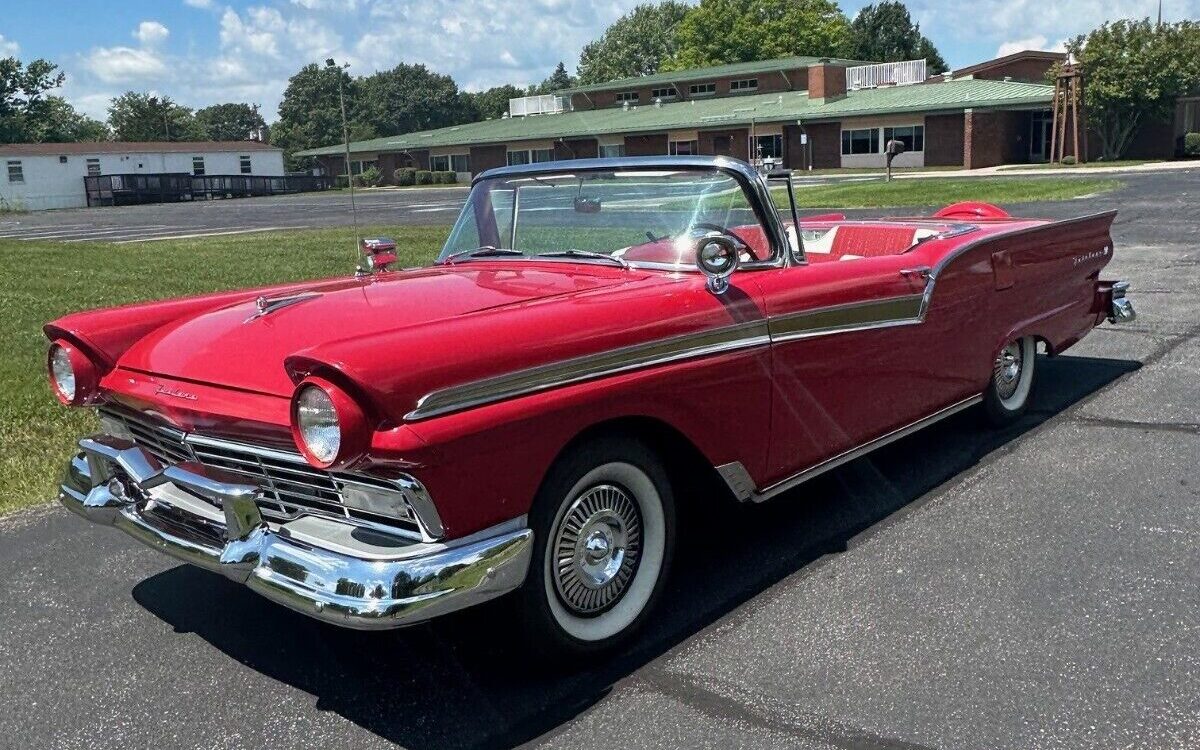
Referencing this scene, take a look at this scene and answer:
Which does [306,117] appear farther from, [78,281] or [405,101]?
[78,281]

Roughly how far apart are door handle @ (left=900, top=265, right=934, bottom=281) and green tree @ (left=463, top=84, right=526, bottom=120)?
113369 millimetres

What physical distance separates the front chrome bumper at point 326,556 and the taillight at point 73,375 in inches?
24.0

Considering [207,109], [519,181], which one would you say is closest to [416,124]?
[207,109]

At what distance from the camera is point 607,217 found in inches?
159

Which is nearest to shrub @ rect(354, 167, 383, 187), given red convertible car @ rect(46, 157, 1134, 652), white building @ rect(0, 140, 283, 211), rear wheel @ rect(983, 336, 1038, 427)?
white building @ rect(0, 140, 283, 211)

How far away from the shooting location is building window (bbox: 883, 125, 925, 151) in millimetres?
41438

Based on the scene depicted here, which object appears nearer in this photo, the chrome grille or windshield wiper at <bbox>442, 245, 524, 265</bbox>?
the chrome grille

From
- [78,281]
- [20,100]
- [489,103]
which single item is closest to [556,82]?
[489,103]

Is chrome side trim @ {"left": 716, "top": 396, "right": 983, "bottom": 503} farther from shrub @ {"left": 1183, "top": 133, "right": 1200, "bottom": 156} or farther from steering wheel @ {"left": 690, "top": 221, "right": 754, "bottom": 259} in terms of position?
shrub @ {"left": 1183, "top": 133, "right": 1200, "bottom": 156}

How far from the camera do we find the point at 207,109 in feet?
418

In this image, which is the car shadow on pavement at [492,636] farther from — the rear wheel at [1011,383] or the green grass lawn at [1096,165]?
the green grass lawn at [1096,165]

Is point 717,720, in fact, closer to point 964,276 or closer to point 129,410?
point 129,410

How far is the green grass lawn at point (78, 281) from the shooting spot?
5.73m

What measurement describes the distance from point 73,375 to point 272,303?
0.75 meters
